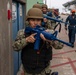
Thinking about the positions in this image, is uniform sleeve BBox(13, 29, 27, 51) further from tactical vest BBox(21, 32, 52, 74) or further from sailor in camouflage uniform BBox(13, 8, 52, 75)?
tactical vest BBox(21, 32, 52, 74)

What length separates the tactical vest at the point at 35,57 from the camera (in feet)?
11.3

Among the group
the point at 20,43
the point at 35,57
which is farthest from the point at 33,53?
the point at 20,43

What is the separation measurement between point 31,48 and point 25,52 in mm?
100

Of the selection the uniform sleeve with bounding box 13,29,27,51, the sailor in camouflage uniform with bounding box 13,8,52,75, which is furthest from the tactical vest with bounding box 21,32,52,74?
the uniform sleeve with bounding box 13,29,27,51

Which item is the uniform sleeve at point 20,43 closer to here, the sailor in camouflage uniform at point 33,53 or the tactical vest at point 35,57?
the sailor in camouflage uniform at point 33,53

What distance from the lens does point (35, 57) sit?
3.46m

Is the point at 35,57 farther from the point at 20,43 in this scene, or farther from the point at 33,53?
the point at 20,43

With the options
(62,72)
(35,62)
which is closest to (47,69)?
(35,62)

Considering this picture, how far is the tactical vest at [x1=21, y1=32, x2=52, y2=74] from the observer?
3.45 meters

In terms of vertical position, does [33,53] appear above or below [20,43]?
below

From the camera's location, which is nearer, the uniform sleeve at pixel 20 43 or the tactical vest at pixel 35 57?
the uniform sleeve at pixel 20 43

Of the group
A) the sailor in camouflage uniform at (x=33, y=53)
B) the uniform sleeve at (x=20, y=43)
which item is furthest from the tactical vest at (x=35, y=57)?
the uniform sleeve at (x=20, y=43)

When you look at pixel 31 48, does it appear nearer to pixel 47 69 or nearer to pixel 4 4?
pixel 47 69

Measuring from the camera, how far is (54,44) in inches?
132
